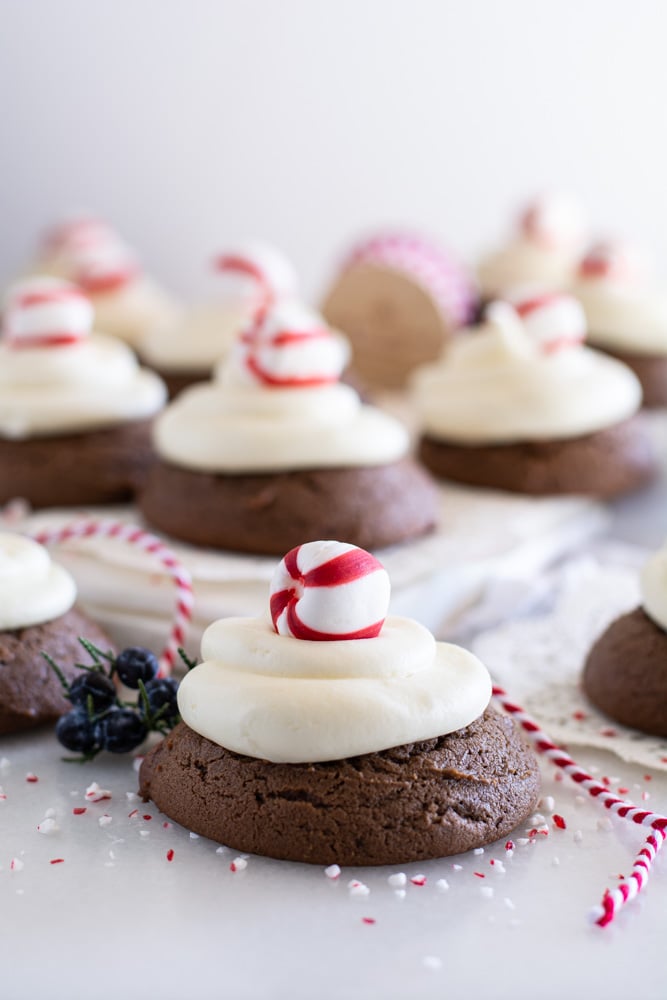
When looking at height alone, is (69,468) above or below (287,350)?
below

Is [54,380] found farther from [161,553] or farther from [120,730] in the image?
[120,730]

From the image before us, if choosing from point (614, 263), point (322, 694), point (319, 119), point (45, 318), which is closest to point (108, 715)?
point (322, 694)

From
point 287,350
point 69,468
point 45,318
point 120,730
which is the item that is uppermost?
point 287,350

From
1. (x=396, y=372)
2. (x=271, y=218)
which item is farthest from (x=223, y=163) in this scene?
(x=396, y=372)

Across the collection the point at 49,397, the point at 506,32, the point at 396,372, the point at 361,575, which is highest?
the point at 506,32

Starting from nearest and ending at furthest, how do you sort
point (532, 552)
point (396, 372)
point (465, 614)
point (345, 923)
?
point (345, 923), point (465, 614), point (532, 552), point (396, 372)

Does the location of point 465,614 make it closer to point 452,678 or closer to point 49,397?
point 452,678

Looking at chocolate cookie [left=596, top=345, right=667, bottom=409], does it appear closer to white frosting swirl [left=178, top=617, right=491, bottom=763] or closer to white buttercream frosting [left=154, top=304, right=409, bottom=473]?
white buttercream frosting [left=154, top=304, right=409, bottom=473]

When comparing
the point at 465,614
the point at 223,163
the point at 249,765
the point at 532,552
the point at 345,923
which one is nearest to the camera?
the point at 345,923
